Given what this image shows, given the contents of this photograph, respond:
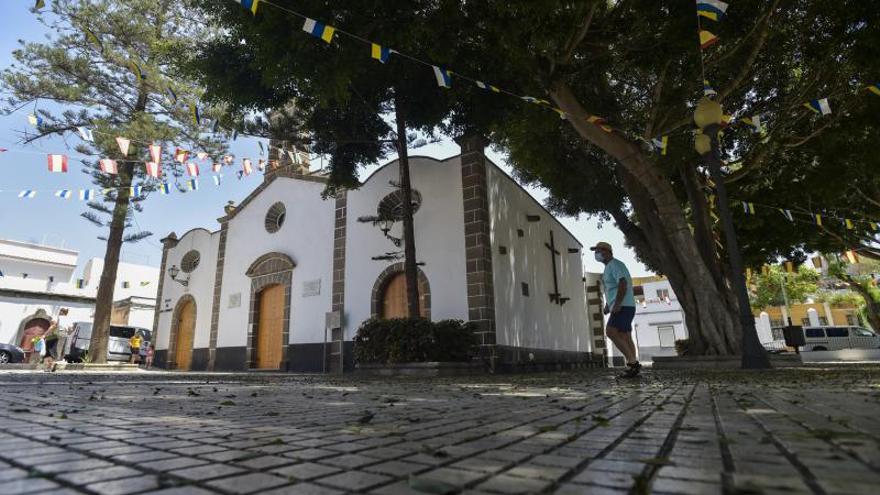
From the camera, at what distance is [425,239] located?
1216 cm

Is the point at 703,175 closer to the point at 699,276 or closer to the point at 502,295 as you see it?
the point at 699,276

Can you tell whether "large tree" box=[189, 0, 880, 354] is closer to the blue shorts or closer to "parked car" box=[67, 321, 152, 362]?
the blue shorts

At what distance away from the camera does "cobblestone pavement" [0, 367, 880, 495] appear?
1.23m

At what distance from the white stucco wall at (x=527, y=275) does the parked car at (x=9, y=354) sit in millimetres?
22581

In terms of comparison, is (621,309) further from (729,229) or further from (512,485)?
(512,485)

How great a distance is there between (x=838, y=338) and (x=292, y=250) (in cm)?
2803

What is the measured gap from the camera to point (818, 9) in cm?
820

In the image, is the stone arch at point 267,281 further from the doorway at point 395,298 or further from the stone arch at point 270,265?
the doorway at point 395,298

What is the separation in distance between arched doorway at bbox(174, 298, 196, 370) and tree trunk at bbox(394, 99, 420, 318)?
11366mm

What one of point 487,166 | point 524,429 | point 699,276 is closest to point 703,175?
point 699,276

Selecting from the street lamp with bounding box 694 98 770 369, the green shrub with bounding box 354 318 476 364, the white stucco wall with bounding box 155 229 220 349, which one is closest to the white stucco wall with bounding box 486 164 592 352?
the green shrub with bounding box 354 318 476 364

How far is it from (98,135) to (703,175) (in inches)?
713

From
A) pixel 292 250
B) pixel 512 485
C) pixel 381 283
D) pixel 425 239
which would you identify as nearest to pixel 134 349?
pixel 292 250

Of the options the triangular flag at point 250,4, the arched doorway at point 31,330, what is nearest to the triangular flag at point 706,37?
the triangular flag at point 250,4
